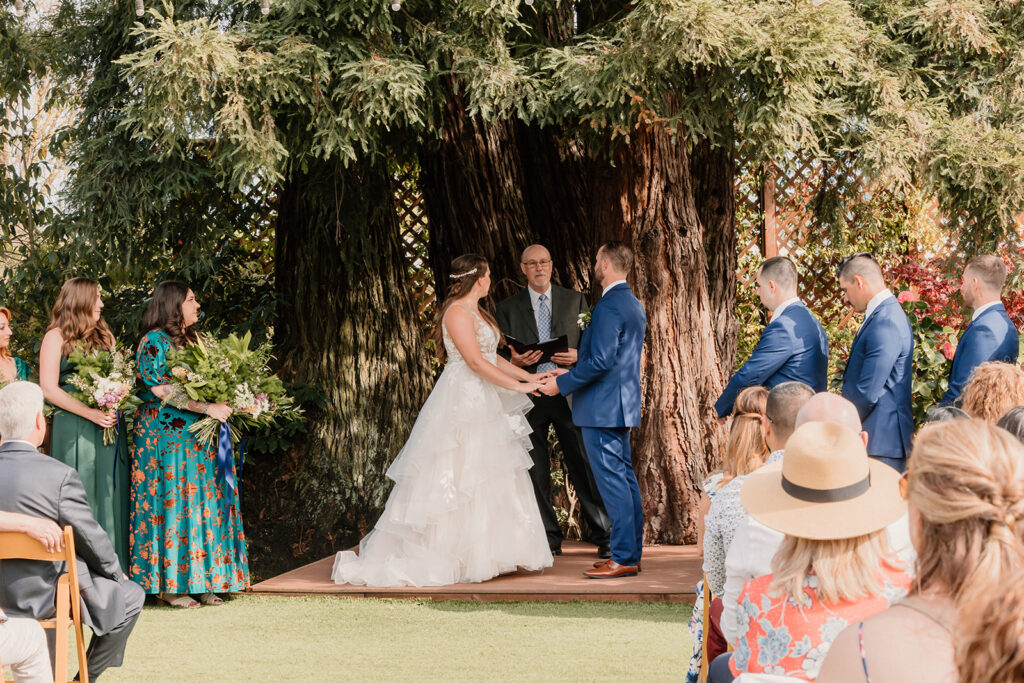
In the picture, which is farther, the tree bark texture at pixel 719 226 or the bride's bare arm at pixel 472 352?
the tree bark texture at pixel 719 226

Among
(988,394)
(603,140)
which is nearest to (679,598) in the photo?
(988,394)

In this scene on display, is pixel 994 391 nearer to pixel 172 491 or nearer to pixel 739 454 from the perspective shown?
pixel 739 454

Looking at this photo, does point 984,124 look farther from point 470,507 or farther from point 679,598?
point 470,507

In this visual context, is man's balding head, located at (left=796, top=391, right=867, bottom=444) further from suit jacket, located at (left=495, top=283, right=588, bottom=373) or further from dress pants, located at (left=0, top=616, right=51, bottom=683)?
suit jacket, located at (left=495, top=283, right=588, bottom=373)

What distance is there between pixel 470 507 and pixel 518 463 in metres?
0.40

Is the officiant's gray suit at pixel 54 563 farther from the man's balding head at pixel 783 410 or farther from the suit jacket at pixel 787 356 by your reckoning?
the suit jacket at pixel 787 356

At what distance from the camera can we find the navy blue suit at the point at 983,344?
5.51 meters

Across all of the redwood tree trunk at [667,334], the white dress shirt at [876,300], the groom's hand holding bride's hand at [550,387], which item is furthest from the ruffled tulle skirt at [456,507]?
the white dress shirt at [876,300]

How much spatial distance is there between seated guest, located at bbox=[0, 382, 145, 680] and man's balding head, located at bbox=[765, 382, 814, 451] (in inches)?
94.8

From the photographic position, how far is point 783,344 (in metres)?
5.79

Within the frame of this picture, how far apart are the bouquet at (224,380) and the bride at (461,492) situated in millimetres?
925

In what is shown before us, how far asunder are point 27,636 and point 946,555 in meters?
2.95

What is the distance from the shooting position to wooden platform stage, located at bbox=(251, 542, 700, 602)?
19.9 ft

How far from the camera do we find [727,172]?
8.41 meters
